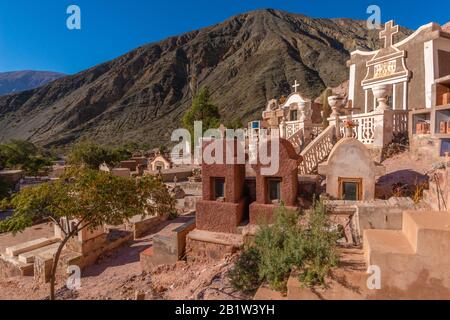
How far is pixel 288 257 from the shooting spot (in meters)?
4.38

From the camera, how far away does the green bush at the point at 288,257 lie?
4.19 metres

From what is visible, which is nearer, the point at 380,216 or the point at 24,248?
the point at 380,216

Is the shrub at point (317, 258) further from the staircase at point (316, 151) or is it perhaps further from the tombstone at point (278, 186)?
the staircase at point (316, 151)

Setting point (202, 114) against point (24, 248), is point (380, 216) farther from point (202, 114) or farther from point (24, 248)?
point (202, 114)

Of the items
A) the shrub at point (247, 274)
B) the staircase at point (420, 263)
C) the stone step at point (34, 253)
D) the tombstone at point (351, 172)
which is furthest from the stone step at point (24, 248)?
the staircase at point (420, 263)

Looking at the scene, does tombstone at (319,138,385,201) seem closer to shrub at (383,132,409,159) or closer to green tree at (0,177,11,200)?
shrub at (383,132,409,159)

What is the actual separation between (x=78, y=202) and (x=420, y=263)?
825cm

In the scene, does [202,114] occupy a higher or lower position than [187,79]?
lower

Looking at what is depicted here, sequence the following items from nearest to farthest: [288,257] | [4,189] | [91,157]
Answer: [288,257] → [4,189] → [91,157]

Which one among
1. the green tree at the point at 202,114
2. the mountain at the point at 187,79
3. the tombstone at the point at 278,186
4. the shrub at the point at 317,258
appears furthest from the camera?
the mountain at the point at 187,79

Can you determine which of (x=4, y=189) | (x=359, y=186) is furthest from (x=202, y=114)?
(x=359, y=186)

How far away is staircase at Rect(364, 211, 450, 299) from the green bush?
72 centimetres

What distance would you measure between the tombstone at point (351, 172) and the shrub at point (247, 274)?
11.1ft
